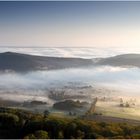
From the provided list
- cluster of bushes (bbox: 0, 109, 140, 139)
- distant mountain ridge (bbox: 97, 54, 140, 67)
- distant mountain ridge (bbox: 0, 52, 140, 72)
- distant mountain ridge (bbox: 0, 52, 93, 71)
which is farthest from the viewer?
distant mountain ridge (bbox: 0, 52, 93, 71)

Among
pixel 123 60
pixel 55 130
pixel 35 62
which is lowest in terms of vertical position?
pixel 55 130

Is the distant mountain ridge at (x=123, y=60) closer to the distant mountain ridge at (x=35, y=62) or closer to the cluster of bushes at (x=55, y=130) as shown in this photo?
the distant mountain ridge at (x=35, y=62)

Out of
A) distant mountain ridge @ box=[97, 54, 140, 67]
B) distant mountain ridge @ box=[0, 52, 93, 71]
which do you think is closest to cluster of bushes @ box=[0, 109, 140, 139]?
distant mountain ridge @ box=[97, 54, 140, 67]

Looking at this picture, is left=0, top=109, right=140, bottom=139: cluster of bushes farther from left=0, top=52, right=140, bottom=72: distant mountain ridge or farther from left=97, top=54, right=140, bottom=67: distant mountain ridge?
left=0, top=52, right=140, bottom=72: distant mountain ridge

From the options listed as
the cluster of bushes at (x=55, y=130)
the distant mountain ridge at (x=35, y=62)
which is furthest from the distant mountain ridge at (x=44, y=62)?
the cluster of bushes at (x=55, y=130)

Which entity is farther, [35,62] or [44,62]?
[35,62]

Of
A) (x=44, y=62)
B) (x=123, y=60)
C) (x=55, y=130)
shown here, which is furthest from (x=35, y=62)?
(x=55, y=130)

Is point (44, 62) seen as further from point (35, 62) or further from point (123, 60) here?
point (123, 60)

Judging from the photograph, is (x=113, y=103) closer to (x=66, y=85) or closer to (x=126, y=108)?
(x=126, y=108)
